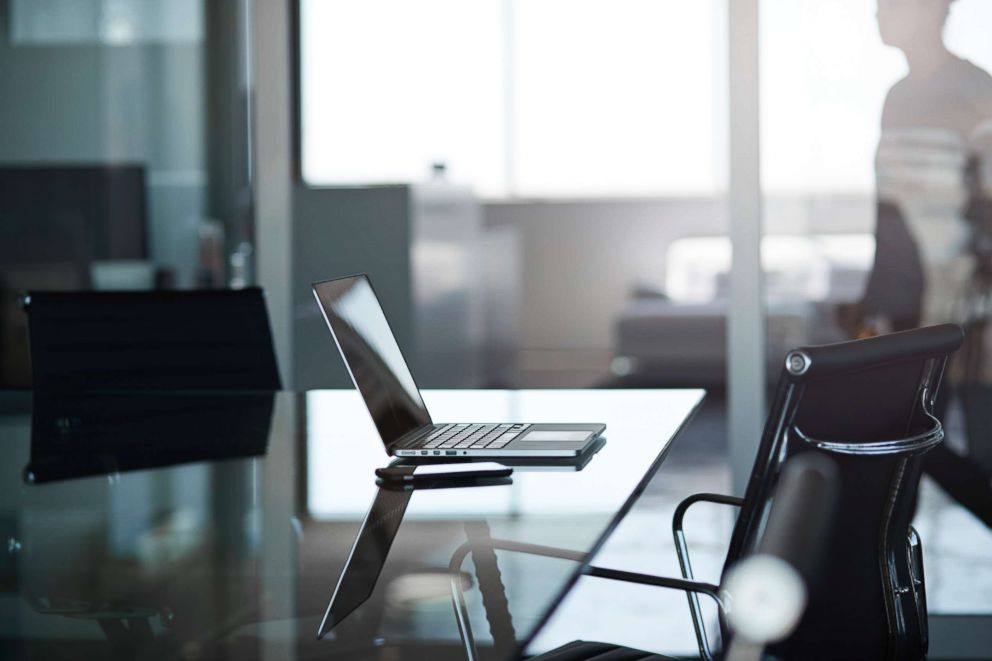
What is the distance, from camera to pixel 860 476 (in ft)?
4.51

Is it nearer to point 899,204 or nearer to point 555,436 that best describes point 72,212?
point 899,204

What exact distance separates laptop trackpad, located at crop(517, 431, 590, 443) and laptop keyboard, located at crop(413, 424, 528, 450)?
21 millimetres

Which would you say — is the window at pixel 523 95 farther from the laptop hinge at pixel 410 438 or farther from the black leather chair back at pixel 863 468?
the black leather chair back at pixel 863 468

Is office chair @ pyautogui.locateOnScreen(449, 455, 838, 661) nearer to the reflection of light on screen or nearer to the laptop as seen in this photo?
the laptop

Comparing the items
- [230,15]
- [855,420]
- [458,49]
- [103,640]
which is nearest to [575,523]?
[855,420]

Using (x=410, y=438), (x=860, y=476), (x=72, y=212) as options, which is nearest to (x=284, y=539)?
(x=410, y=438)

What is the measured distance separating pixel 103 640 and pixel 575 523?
1.62 feet

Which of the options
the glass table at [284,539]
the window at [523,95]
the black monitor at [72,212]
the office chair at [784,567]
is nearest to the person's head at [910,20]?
the window at [523,95]

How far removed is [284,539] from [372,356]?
1.53 feet

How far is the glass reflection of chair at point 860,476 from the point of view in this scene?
1278 millimetres

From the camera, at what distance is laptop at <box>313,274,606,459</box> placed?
4.93ft

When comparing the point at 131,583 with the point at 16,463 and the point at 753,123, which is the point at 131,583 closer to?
the point at 16,463

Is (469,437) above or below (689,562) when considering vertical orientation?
above

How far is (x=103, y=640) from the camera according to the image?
0.86m
